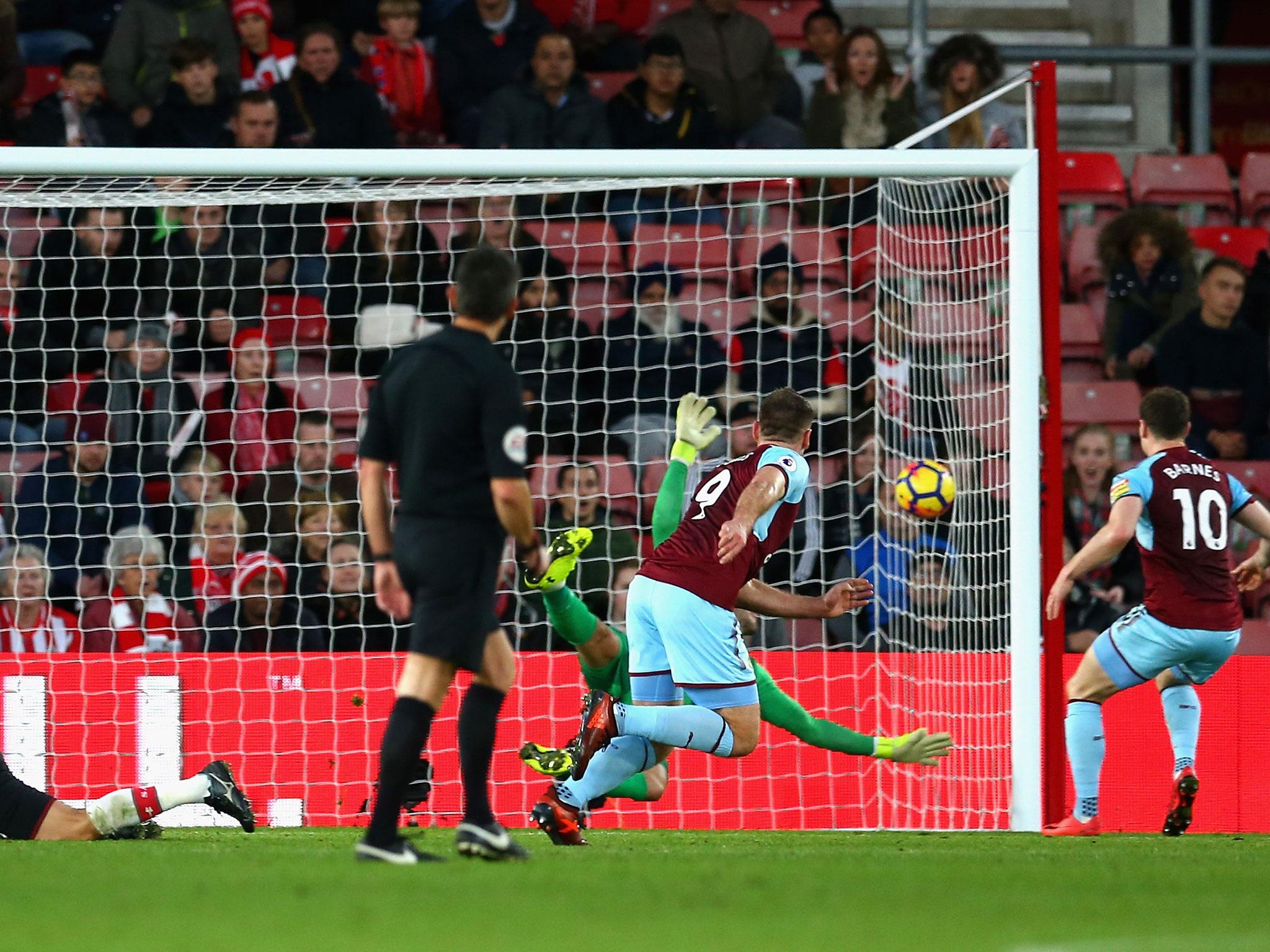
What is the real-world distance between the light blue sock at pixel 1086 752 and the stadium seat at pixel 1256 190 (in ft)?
22.0

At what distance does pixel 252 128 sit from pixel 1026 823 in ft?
20.2

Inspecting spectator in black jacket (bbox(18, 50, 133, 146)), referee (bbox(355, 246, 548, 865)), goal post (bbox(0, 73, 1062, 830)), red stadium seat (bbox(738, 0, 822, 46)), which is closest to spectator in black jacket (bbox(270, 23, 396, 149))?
spectator in black jacket (bbox(18, 50, 133, 146))

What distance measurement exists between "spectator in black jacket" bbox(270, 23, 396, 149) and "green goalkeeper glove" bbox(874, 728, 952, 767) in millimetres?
5614

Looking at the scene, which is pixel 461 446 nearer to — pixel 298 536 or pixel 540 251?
pixel 298 536

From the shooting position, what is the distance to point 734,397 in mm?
9844

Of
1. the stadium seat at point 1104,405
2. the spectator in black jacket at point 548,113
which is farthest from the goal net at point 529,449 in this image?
the stadium seat at point 1104,405

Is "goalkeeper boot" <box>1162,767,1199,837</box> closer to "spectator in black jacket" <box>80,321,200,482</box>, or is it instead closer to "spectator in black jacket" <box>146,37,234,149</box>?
"spectator in black jacket" <box>80,321,200,482</box>

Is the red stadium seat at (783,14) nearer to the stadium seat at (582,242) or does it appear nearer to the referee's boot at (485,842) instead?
the stadium seat at (582,242)

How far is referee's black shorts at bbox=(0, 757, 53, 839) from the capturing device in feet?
21.6

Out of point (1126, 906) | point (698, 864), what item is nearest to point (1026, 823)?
point (698, 864)

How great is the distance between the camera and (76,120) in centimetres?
1112

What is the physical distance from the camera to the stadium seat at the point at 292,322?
10242 mm

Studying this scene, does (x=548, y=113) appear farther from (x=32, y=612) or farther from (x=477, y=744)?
(x=477, y=744)

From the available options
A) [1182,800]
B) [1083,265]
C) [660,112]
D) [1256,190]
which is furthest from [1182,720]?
[1256,190]
